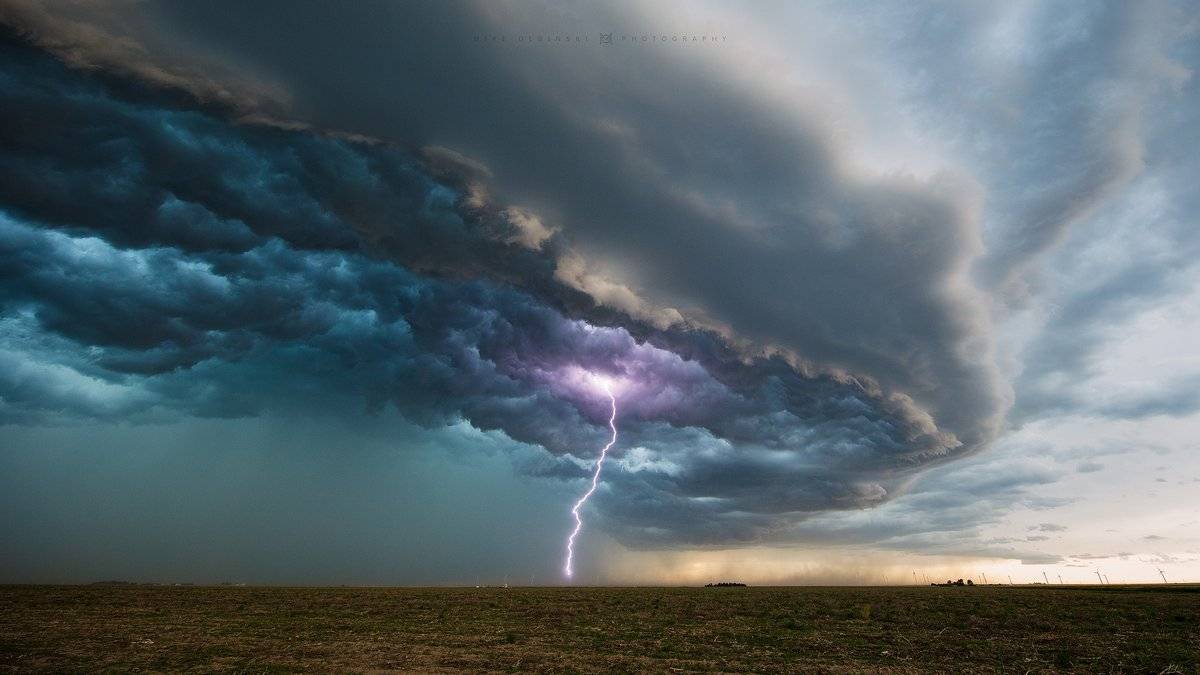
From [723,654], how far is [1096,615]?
129 ft

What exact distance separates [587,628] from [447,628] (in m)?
10.1

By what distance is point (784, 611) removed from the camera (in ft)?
169

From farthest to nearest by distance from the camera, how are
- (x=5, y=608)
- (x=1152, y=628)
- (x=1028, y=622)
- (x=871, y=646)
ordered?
(x=5, y=608), (x=1028, y=622), (x=1152, y=628), (x=871, y=646)

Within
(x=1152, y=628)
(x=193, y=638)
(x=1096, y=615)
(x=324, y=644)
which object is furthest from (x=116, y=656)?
(x=1096, y=615)

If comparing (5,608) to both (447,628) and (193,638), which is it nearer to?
(193,638)

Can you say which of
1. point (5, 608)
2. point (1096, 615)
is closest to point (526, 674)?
point (1096, 615)

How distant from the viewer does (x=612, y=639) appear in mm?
35062

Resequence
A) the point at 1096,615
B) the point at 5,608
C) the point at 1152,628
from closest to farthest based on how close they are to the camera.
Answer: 1. the point at 1152,628
2. the point at 1096,615
3. the point at 5,608

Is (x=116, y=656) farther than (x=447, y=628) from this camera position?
No

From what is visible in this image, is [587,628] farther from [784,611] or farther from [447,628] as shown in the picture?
[784,611]

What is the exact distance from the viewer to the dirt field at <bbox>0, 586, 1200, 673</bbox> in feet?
88.5

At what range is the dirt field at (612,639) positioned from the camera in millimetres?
26984

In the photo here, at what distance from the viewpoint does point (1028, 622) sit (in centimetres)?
4200

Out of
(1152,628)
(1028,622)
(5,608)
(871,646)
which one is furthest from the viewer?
(5,608)
